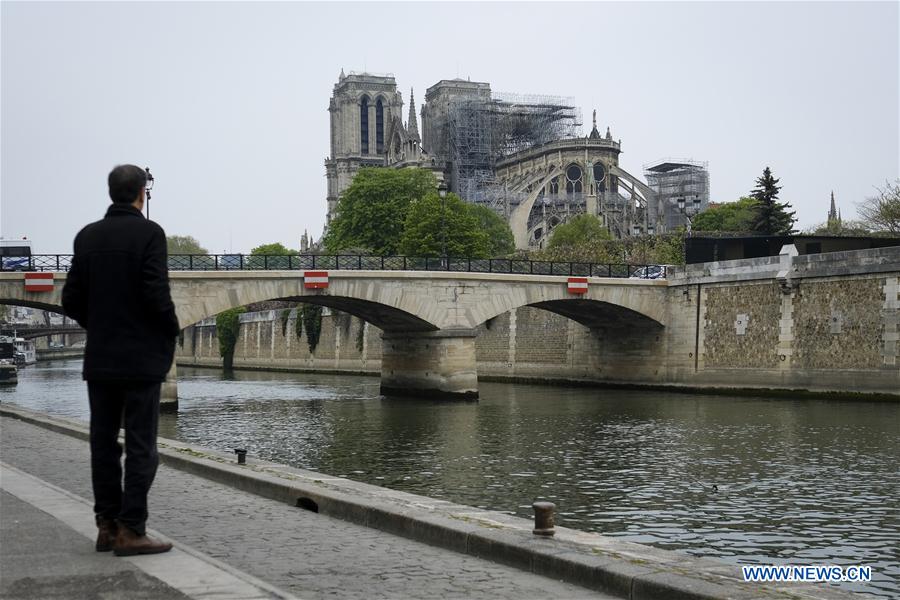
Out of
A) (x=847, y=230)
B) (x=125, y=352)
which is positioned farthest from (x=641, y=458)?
(x=847, y=230)

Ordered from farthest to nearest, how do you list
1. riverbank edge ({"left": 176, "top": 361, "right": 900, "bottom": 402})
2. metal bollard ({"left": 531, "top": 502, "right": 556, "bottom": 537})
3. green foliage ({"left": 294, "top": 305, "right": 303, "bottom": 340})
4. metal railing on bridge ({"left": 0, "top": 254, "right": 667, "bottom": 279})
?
green foliage ({"left": 294, "top": 305, "right": 303, "bottom": 340}) < metal railing on bridge ({"left": 0, "top": 254, "right": 667, "bottom": 279}) < riverbank edge ({"left": 176, "top": 361, "right": 900, "bottom": 402}) < metal bollard ({"left": 531, "top": 502, "right": 556, "bottom": 537})

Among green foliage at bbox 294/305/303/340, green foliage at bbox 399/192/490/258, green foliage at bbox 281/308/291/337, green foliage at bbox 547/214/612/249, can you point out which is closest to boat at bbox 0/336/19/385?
green foliage at bbox 294/305/303/340

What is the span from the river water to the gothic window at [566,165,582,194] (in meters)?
79.0

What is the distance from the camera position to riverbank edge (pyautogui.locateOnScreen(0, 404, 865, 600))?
5867 millimetres

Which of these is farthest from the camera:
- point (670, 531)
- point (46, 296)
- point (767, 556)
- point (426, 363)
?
point (426, 363)

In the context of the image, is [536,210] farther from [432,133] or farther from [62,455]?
[62,455]

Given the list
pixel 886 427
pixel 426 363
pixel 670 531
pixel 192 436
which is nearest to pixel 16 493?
pixel 670 531

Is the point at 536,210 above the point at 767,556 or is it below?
above

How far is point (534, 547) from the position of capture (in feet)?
22.6

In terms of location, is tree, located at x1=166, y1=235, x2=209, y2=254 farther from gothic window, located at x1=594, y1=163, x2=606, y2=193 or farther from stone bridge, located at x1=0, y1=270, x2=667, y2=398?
stone bridge, located at x1=0, y1=270, x2=667, y2=398

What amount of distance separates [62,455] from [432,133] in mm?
130764

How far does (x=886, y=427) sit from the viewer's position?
24297 mm

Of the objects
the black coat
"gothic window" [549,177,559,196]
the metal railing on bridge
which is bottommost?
the black coat

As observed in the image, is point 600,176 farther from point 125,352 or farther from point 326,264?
point 125,352
